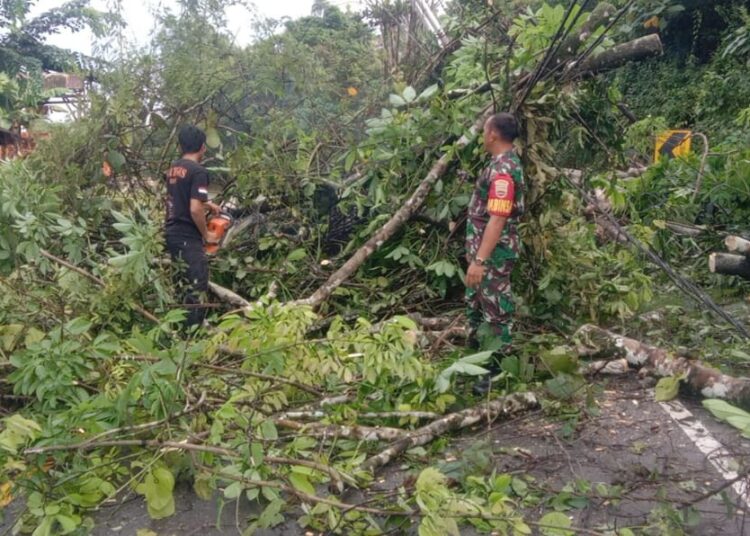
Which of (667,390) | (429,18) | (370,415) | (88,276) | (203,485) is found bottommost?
(667,390)

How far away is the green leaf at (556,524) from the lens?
2.96 metres

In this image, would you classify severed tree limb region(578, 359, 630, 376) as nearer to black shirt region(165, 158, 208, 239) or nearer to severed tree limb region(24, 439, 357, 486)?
severed tree limb region(24, 439, 357, 486)

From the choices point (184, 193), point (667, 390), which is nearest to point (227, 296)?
point (184, 193)

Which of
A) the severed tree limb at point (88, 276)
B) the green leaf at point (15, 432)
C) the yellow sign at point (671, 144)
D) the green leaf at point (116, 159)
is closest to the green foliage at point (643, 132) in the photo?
the yellow sign at point (671, 144)

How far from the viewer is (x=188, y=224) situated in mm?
5707

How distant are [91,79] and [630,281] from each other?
471 centimetres

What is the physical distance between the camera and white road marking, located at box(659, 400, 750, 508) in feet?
12.0

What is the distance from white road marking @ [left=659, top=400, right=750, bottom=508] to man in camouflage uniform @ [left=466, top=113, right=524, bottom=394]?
1084 millimetres

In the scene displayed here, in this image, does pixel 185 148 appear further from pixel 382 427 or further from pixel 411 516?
pixel 411 516

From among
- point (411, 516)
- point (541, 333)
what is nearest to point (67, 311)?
point (411, 516)

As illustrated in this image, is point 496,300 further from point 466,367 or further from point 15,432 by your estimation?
point 15,432

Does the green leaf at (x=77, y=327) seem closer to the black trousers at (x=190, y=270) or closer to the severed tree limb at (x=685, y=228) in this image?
the black trousers at (x=190, y=270)

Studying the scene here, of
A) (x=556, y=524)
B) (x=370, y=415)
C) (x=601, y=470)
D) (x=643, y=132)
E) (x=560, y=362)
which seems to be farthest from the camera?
(x=643, y=132)

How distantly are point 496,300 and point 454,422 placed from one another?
1020mm
